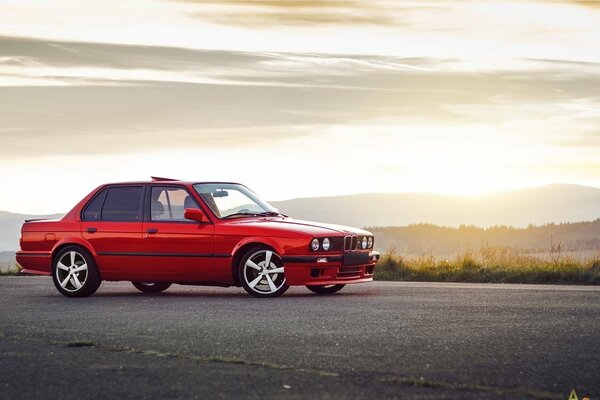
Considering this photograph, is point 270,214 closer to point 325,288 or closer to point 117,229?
point 325,288

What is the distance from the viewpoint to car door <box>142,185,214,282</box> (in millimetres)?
14664

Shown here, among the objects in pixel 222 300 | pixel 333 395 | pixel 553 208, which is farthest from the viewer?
pixel 553 208

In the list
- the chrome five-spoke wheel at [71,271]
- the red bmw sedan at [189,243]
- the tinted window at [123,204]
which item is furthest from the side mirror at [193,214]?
the chrome five-spoke wheel at [71,271]

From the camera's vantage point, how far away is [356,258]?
14.8 metres

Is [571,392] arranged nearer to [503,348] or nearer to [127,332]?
[503,348]

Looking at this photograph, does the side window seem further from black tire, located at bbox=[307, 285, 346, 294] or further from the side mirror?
black tire, located at bbox=[307, 285, 346, 294]

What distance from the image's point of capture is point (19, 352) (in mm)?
9008

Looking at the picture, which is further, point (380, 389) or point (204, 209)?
point (204, 209)

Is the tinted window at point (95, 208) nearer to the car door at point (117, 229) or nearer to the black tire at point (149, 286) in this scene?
the car door at point (117, 229)

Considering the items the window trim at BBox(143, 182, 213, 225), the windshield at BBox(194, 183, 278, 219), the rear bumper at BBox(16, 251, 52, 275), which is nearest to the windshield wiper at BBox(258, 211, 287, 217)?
the windshield at BBox(194, 183, 278, 219)

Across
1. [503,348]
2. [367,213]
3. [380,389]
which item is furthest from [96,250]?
[367,213]

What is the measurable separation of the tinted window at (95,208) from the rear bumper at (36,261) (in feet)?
2.51

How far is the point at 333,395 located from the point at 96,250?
29.9 feet

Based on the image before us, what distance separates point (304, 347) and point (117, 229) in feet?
22.6
